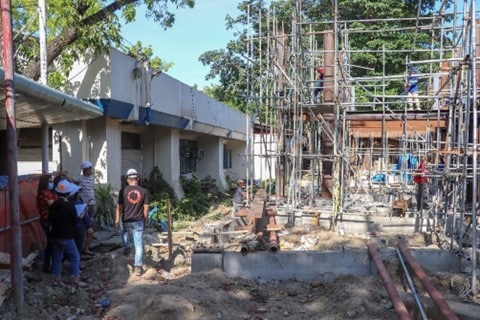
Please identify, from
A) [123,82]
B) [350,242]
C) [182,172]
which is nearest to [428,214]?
[350,242]

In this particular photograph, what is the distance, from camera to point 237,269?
787cm

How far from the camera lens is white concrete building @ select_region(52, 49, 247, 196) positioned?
38.3 feet

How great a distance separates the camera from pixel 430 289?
5965 mm

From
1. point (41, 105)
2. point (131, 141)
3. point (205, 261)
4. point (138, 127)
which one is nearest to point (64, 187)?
point (41, 105)

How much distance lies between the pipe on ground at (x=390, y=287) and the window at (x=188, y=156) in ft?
41.4

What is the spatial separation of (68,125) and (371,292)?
789cm

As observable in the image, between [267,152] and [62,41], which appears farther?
[267,152]

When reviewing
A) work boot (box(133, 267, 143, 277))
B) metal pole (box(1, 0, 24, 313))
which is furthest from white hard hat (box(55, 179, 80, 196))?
metal pole (box(1, 0, 24, 313))

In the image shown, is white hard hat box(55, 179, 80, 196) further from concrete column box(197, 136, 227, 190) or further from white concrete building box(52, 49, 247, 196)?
concrete column box(197, 136, 227, 190)

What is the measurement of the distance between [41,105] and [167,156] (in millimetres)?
8717

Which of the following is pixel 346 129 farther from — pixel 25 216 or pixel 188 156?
pixel 188 156

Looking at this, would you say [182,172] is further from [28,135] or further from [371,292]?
[371,292]

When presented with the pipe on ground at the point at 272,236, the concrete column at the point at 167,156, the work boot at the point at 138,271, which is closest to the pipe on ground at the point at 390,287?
the pipe on ground at the point at 272,236

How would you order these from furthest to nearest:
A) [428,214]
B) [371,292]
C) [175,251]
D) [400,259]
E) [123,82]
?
[123,82]
[428,214]
[175,251]
[400,259]
[371,292]
